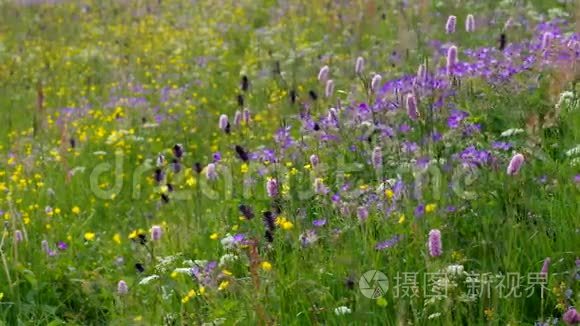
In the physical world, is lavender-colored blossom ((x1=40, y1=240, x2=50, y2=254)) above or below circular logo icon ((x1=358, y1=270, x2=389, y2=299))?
below

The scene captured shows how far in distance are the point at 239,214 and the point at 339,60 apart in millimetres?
3143

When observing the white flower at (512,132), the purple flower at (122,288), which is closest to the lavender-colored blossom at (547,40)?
the white flower at (512,132)

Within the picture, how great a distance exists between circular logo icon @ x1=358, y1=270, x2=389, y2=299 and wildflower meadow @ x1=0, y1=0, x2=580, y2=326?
11 mm

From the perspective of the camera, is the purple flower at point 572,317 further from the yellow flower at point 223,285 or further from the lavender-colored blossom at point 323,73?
the lavender-colored blossom at point 323,73

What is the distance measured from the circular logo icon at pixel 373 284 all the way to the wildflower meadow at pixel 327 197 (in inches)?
0.4

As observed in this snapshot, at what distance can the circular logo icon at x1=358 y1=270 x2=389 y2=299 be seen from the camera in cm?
264

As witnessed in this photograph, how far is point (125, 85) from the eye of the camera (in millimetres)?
7344

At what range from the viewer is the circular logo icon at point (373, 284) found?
8.66ft

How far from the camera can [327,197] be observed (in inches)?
131

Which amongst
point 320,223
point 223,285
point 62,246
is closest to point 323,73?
point 320,223

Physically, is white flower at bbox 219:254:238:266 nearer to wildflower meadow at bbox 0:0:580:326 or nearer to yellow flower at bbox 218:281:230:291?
wildflower meadow at bbox 0:0:580:326

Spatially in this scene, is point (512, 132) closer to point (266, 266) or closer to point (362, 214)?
point (362, 214)

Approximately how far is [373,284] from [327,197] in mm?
710

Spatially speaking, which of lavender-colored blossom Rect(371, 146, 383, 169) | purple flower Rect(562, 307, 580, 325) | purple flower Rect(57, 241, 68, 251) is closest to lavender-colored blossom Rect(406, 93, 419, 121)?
lavender-colored blossom Rect(371, 146, 383, 169)
